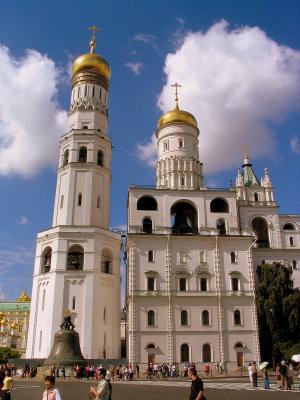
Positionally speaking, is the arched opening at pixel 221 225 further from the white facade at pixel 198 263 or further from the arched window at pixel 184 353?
Result: the arched window at pixel 184 353

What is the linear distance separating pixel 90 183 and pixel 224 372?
2139 cm

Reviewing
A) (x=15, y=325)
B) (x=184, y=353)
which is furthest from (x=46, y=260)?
(x=15, y=325)

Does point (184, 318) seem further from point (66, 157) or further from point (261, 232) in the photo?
point (66, 157)

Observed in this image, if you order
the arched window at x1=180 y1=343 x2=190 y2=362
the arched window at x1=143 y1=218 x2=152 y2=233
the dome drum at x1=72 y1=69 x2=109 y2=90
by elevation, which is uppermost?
the dome drum at x1=72 y1=69 x2=109 y2=90

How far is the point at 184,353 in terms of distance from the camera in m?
38.2

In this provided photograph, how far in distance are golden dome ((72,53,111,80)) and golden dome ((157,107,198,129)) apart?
8.24 m

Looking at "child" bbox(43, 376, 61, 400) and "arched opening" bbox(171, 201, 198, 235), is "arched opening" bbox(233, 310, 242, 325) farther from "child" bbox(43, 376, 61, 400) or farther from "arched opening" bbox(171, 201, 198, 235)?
"child" bbox(43, 376, 61, 400)

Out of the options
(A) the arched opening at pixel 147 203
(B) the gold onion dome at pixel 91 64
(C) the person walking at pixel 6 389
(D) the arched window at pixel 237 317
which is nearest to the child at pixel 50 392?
(C) the person walking at pixel 6 389

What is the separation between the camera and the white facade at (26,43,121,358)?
37.5m

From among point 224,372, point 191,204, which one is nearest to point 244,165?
point 191,204

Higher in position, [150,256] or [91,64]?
[91,64]

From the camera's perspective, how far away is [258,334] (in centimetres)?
3909

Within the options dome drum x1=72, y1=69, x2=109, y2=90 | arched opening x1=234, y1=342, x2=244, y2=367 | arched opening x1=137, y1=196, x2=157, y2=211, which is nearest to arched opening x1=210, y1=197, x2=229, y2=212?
arched opening x1=137, y1=196, x2=157, y2=211

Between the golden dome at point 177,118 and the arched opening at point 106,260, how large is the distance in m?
18.0
